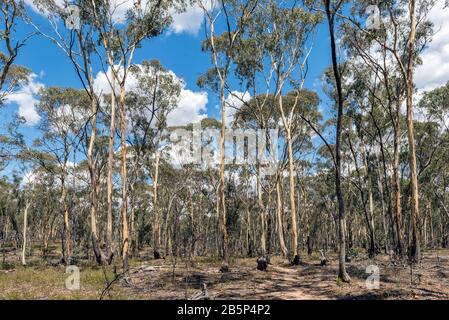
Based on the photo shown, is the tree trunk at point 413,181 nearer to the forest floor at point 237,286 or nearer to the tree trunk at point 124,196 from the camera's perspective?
the forest floor at point 237,286

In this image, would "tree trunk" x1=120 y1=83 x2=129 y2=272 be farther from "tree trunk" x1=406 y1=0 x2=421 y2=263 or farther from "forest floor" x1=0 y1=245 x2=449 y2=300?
"tree trunk" x1=406 y1=0 x2=421 y2=263

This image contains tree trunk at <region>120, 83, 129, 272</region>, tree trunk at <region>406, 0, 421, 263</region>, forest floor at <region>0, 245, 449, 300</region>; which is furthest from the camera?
tree trunk at <region>406, 0, 421, 263</region>

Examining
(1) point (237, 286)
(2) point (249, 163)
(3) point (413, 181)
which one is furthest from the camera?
(2) point (249, 163)

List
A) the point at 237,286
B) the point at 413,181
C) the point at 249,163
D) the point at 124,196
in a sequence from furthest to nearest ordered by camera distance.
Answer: the point at 249,163
the point at 413,181
the point at 124,196
the point at 237,286

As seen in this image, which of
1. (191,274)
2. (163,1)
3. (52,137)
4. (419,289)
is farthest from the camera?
(52,137)

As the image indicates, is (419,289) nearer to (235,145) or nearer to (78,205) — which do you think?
(235,145)

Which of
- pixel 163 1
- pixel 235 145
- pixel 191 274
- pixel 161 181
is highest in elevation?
pixel 163 1

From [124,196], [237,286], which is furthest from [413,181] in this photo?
[124,196]

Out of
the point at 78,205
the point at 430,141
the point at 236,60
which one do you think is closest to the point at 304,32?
the point at 236,60

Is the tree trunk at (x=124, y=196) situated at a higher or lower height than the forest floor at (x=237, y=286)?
higher

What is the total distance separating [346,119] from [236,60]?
10.2m

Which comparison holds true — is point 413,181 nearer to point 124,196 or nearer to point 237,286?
point 237,286

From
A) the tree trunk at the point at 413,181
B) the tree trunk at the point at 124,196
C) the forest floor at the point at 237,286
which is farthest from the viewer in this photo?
the tree trunk at the point at 413,181

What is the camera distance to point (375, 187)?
36625mm
